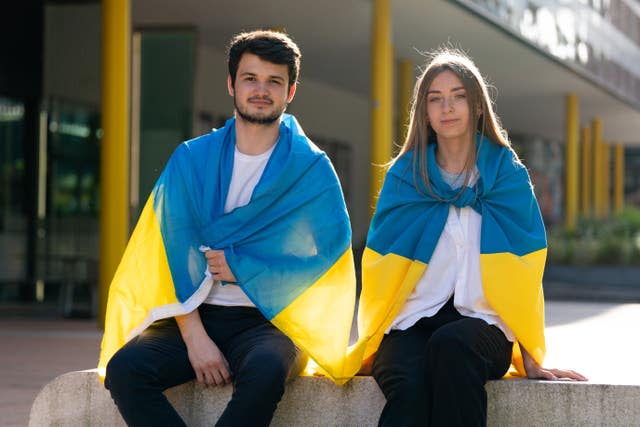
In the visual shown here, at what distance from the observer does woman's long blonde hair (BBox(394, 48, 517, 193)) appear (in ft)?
13.7

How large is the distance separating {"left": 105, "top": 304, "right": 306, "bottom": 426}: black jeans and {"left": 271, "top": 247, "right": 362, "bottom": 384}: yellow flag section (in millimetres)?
58

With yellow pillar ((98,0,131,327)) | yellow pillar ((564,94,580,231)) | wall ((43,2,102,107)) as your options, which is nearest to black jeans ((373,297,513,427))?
yellow pillar ((98,0,131,327))

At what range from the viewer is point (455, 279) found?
409 cm

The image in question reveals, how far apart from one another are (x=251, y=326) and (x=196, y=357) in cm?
25

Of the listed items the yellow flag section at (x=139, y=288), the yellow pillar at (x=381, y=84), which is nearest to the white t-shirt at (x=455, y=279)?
the yellow flag section at (x=139, y=288)

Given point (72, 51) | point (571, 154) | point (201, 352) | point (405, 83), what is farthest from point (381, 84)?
point (571, 154)

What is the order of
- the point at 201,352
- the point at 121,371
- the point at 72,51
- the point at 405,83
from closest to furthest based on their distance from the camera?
the point at 121,371 → the point at 201,352 → the point at 72,51 → the point at 405,83

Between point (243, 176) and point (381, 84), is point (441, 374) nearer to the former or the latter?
point (243, 176)

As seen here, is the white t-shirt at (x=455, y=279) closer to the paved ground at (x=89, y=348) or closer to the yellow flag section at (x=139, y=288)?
the paved ground at (x=89, y=348)

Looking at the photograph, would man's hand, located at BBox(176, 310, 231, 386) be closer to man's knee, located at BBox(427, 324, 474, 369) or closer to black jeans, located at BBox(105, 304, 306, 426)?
black jeans, located at BBox(105, 304, 306, 426)

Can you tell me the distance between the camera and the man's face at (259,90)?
13.8ft

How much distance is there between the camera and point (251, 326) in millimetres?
4137

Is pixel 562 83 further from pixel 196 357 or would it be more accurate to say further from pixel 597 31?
pixel 196 357

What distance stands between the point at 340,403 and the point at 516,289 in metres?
0.81
